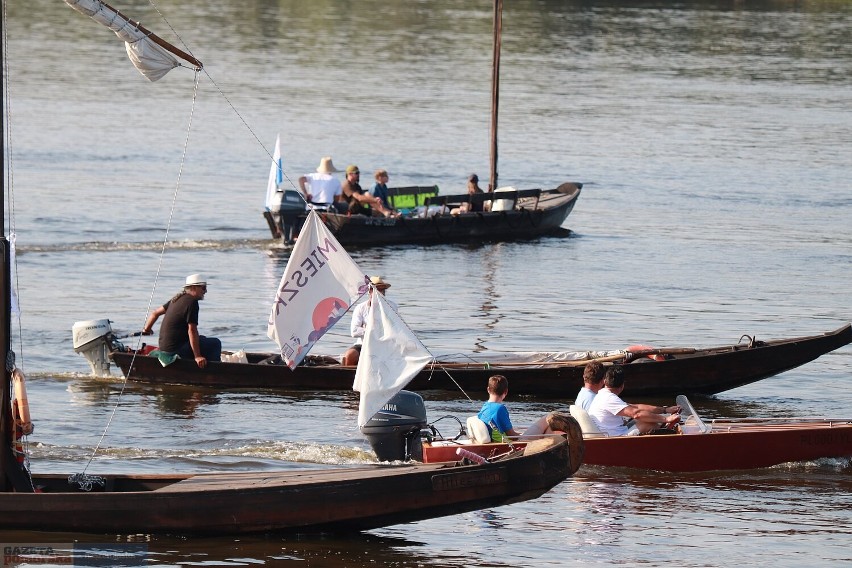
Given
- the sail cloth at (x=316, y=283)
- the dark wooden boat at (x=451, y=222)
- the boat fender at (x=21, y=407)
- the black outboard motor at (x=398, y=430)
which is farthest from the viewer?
the dark wooden boat at (x=451, y=222)

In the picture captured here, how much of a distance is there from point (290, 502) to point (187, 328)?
283 inches

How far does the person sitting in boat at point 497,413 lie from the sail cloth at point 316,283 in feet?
5.83

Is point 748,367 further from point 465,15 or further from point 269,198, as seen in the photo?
point 465,15

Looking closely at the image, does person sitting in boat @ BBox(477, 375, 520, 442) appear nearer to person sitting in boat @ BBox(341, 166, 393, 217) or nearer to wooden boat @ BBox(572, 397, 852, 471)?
wooden boat @ BBox(572, 397, 852, 471)

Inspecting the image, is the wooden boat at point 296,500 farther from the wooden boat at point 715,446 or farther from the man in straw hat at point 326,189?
the man in straw hat at point 326,189

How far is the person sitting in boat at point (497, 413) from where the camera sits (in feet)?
49.1

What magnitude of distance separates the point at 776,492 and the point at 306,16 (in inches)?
2682

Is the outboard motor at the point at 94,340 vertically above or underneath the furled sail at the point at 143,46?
underneath

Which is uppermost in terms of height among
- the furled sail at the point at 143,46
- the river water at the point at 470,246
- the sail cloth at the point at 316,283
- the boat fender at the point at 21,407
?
the furled sail at the point at 143,46

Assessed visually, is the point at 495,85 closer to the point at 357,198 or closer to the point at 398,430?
the point at 357,198

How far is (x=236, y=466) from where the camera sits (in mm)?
16547

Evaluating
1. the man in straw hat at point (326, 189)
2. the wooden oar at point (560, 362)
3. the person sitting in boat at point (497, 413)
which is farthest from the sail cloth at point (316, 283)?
the man in straw hat at point (326, 189)

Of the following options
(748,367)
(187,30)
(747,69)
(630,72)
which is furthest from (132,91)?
(748,367)

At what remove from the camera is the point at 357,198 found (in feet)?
99.3
